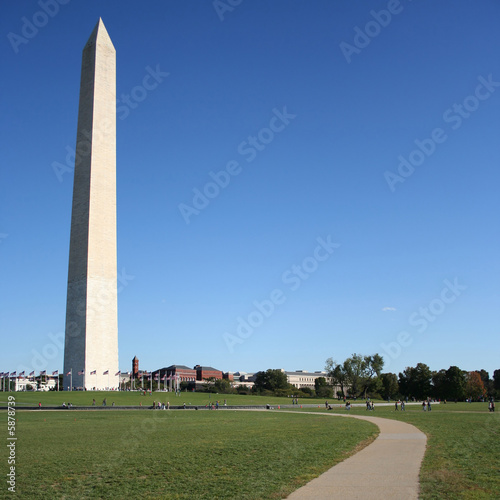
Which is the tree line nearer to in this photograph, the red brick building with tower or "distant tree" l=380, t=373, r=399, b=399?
"distant tree" l=380, t=373, r=399, b=399

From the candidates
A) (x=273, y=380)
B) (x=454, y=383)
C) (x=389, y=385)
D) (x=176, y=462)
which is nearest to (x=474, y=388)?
(x=454, y=383)

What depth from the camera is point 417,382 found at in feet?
366

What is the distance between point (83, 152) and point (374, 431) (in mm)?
67248

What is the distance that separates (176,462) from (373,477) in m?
5.87

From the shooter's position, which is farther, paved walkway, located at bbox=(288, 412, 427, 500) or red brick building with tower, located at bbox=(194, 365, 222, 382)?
red brick building with tower, located at bbox=(194, 365, 222, 382)

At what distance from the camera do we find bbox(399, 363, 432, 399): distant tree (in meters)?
110

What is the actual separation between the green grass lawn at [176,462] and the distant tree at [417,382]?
93.5 m

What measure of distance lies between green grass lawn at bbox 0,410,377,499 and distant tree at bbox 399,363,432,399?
9353 centimetres

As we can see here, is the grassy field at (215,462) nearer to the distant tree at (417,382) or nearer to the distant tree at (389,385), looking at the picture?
the distant tree at (417,382)

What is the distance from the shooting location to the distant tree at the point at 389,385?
124 m

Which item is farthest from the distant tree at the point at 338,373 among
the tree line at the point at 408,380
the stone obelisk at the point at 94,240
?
the stone obelisk at the point at 94,240

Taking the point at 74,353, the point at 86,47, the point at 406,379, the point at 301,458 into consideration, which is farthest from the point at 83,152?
the point at 406,379

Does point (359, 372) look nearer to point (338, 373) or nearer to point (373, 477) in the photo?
point (338, 373)

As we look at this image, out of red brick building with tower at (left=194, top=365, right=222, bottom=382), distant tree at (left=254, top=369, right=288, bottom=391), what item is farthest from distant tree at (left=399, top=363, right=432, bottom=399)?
red brick building with tower at (left=194, top=365, right=222, bottom=382)
